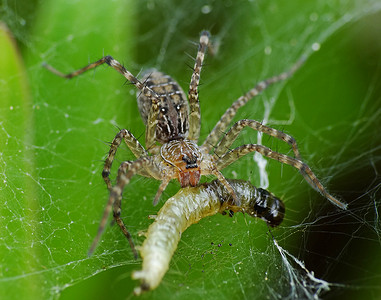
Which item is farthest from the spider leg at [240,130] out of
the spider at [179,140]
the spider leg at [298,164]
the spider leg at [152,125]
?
the spider leg at [152,125]

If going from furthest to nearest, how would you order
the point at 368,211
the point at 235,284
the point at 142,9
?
the point at 142,9, the point at 368,211, the point at 235,284

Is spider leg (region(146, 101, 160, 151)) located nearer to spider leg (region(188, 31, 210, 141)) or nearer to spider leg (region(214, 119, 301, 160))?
spider leg (region(188, 31, 210, 141))

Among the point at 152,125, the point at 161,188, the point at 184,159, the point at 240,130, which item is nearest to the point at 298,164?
the point at 240,130

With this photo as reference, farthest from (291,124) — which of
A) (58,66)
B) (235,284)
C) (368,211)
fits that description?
(58,66)

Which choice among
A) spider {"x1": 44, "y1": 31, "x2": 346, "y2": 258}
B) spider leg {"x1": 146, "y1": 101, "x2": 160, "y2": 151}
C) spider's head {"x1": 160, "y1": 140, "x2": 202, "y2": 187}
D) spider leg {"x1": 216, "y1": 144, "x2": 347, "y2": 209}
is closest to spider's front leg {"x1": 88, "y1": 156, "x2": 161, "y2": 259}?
spider {"x1": 44, "y1": 31, "x2": 346, "y2": 258}

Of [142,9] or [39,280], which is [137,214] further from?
[142,9]

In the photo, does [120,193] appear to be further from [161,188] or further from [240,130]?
[240,130]
